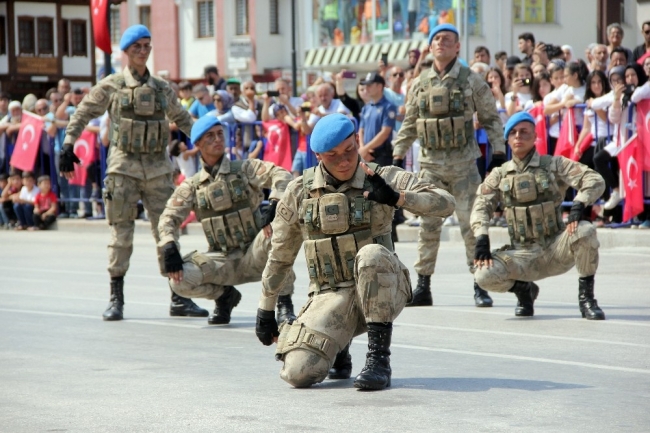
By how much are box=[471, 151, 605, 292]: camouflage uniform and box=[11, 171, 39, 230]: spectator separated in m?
12.6

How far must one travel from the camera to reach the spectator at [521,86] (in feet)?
51.6

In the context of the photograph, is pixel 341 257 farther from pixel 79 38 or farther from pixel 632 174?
pixel 79 38

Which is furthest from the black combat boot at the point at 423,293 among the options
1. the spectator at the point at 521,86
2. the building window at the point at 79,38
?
the building window at the point at 79,38

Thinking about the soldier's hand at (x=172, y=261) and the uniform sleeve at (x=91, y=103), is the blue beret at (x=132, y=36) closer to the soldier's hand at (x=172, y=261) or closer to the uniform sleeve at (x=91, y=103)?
the uniform sleeve at (x=91, y=103)

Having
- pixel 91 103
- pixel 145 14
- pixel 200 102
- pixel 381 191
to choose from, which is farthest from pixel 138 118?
pixel 145 14

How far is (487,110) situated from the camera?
10.8 m

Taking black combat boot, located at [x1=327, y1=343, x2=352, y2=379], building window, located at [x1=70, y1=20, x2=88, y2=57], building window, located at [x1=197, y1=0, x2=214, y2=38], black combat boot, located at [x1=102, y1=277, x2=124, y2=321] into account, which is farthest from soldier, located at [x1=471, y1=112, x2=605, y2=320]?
building window, located at [x1=70, y1=20, x2=88, y2=57]

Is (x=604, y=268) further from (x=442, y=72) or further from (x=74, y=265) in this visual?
(x=74, y=265)

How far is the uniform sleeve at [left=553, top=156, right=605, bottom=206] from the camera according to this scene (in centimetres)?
944

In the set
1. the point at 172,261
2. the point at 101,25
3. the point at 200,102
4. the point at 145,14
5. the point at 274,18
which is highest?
the point at 145,14

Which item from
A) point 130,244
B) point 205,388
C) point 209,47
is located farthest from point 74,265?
point 209,47

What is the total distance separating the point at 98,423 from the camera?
237 inches

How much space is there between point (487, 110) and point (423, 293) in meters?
1.61

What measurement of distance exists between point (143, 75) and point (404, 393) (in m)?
4.83
